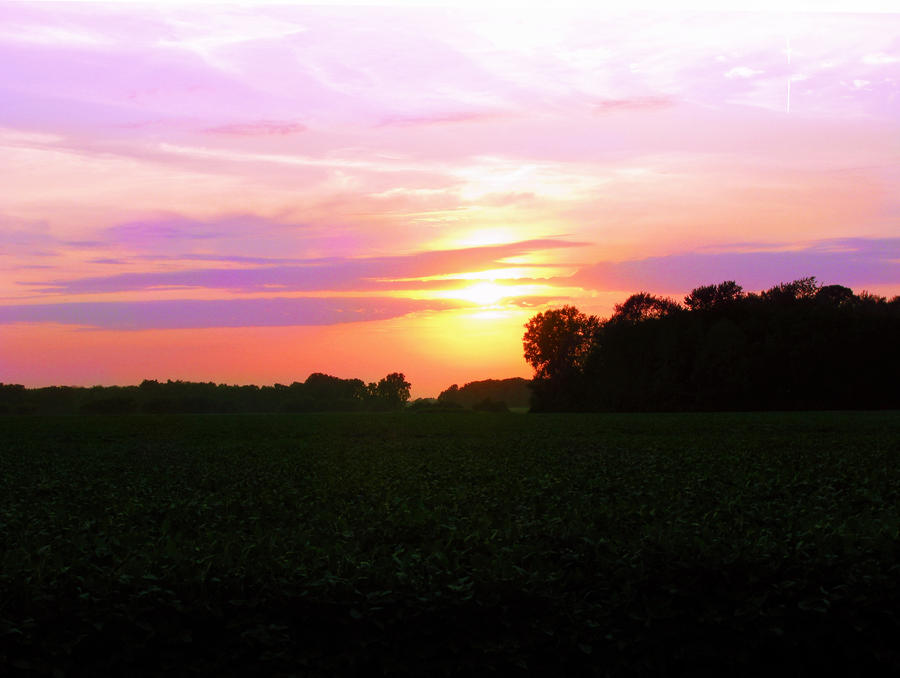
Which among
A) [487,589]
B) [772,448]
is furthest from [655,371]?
[487,589]

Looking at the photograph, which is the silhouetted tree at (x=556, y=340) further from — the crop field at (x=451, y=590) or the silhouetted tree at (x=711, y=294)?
the crop field at (x=451, y=590)

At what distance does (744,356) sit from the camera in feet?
249

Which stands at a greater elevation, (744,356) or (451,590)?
(744,356)

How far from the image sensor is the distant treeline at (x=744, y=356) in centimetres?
7362

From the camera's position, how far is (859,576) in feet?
30.1

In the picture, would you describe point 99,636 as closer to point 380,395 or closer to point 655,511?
point 655,511

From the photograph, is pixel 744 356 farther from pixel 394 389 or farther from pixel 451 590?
pixel 451 590

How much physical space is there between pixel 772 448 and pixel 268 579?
26216mm

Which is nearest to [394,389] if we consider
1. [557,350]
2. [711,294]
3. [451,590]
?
[557,350]

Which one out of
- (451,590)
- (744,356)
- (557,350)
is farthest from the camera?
(557,350)

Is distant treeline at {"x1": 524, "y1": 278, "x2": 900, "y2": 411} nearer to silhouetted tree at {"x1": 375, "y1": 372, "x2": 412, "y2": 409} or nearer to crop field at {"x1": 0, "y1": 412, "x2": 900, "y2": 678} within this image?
silhouetted tree at {"x1": 375, "y1": 372, "x2": 412, "y2": 409}

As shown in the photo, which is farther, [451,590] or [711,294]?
[711,294]

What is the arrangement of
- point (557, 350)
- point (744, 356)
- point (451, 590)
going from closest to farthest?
point (451, 590) → point (744, 356) → point (557, 350)

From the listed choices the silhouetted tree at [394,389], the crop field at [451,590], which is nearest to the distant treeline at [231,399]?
the silhouetted tree at [394,389]
